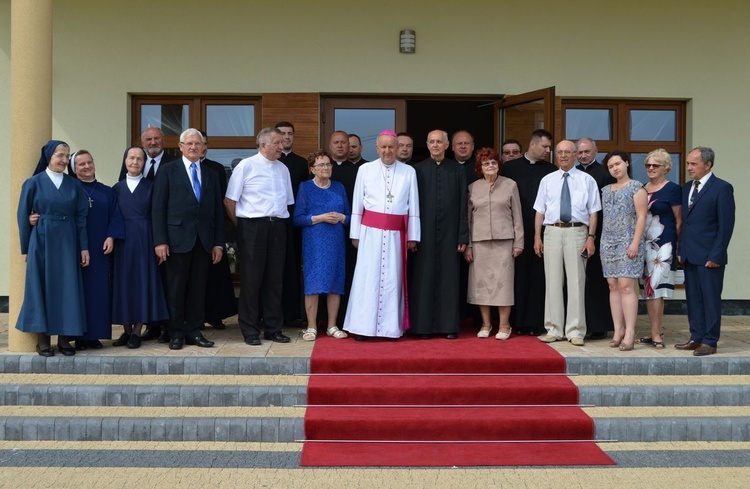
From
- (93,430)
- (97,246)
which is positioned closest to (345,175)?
(97,246)

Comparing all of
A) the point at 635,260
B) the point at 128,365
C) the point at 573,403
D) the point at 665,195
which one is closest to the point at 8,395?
the point at 128,365

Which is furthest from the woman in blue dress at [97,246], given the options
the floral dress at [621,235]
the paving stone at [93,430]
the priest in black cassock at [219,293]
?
the floral dress at [621,235]

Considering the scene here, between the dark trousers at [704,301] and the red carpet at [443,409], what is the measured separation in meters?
1.33

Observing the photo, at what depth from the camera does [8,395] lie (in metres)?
6.01

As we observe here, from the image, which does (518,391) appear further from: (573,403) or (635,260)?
(635,260)

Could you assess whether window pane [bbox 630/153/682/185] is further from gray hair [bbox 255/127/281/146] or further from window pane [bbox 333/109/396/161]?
gray hair [bbox 255/127/281/146]

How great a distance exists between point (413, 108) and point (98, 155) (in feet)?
20.3

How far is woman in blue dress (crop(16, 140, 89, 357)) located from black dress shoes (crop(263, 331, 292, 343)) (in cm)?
156

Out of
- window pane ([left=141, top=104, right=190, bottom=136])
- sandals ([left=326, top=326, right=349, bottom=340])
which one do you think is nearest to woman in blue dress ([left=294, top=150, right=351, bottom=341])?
sandals ([left=326, top=326, right=349, bottom=340])

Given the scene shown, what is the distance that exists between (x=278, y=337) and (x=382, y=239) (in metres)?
1.26

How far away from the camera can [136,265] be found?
6.88 m

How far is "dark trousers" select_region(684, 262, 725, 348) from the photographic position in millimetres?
6824

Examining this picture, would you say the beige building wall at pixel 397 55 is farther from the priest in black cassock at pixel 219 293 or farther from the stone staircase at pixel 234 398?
the stone staircase at pixel 234 398

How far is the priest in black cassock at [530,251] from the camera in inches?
297
